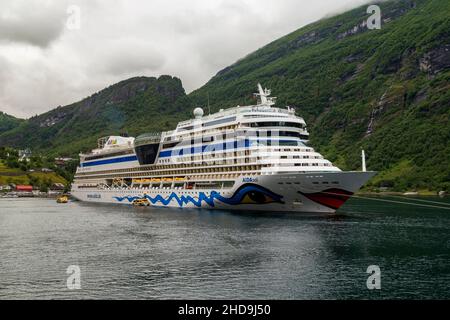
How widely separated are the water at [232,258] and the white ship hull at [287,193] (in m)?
2.45

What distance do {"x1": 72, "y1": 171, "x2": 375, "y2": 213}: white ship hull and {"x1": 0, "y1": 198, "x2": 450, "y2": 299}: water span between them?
245cm

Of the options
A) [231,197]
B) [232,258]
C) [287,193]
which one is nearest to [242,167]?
[231,197]

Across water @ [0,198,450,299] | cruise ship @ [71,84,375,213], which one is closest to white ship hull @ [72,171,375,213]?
cruise ship @ [71,84,375,213]

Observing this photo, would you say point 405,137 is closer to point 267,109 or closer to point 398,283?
point 267,109

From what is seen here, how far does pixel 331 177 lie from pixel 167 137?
123 feet

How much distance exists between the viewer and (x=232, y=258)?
3581cm

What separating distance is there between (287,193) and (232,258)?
83.9 ft

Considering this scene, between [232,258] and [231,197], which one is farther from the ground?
[231,197]

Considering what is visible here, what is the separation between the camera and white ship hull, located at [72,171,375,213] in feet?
185

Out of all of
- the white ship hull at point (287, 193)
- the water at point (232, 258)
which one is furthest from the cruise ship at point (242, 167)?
the water at point (232, 258)

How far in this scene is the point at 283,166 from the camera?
198 ft

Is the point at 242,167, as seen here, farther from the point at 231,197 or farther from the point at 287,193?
the point at 287,193

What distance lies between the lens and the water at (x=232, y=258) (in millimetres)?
27359
